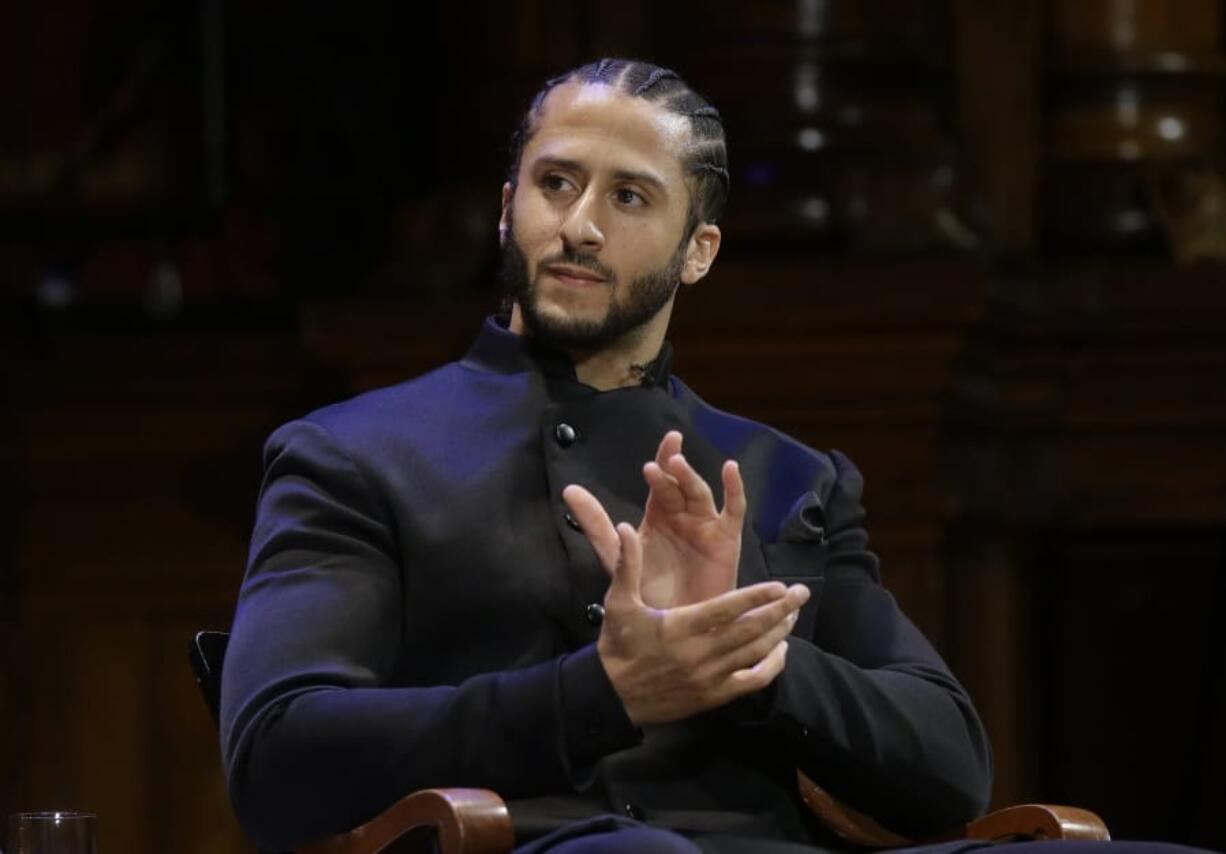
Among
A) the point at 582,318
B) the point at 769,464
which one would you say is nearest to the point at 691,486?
the point at 582,318

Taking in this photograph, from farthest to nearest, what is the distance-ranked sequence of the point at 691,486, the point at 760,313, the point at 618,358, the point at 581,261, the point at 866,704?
the point at 760,313 < the point at 618,358 < the point at 581,261 < the point at 866,704 < the point at 691,486

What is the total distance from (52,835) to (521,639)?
52cm

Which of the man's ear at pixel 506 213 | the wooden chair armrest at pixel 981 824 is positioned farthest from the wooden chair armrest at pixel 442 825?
the man's ear at pixel 506 213

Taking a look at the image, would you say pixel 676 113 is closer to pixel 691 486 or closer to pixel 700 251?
pixel 700 251

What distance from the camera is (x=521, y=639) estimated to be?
2844 millimetres

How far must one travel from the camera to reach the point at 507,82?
4.93 meters

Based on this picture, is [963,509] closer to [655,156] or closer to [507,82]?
[507,82]

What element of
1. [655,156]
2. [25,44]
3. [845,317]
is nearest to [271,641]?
[655,156]

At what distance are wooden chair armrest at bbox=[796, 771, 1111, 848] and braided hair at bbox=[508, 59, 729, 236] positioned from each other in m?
0.66

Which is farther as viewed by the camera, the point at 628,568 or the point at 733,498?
the point at 733,498

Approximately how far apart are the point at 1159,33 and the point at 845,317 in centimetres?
91

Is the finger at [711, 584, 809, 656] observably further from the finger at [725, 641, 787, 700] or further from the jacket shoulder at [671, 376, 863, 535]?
the jacket shoulder at [671, 376, 863, 535]

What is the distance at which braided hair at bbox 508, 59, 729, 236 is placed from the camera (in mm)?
3004

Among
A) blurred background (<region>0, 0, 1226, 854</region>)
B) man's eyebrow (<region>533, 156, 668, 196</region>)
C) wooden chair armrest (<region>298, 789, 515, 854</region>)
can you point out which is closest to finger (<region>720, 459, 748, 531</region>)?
wooden chair armrest (<region>298, 789, 515, 854</region>)
